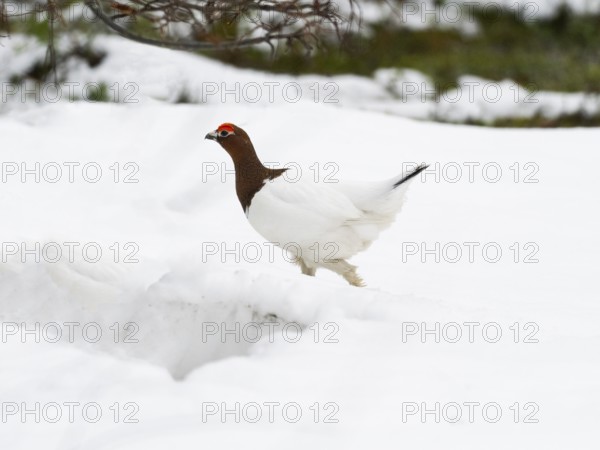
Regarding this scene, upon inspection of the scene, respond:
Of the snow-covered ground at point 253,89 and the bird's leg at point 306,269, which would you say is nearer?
the bird's leg at point 306,269

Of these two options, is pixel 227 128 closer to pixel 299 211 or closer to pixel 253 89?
pixel 299 211

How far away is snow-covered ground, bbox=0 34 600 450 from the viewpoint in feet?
7.11

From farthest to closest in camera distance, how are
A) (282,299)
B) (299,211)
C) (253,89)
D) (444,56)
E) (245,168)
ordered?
(444,56), (253,89), (245,168), (299,211), (282,299)

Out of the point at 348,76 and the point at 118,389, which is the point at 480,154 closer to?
the point at 118,389

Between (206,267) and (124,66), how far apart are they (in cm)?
423

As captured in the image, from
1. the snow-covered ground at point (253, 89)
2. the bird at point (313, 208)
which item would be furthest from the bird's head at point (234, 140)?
the snow-covered ground at point (253, 89)

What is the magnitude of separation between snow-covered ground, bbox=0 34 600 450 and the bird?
0.39ft

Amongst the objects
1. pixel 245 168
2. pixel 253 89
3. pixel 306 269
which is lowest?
pixel 306 269

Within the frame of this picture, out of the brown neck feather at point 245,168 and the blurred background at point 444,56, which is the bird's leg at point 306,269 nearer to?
the brown neck feather at point 245,168

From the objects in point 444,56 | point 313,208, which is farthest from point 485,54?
point 313,208

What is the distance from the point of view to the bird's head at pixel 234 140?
3.30 m

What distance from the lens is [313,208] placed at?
3.16m

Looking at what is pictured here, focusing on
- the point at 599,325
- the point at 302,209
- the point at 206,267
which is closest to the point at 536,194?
the point at 599,325

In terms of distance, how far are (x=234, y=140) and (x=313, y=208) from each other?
0.43 m
